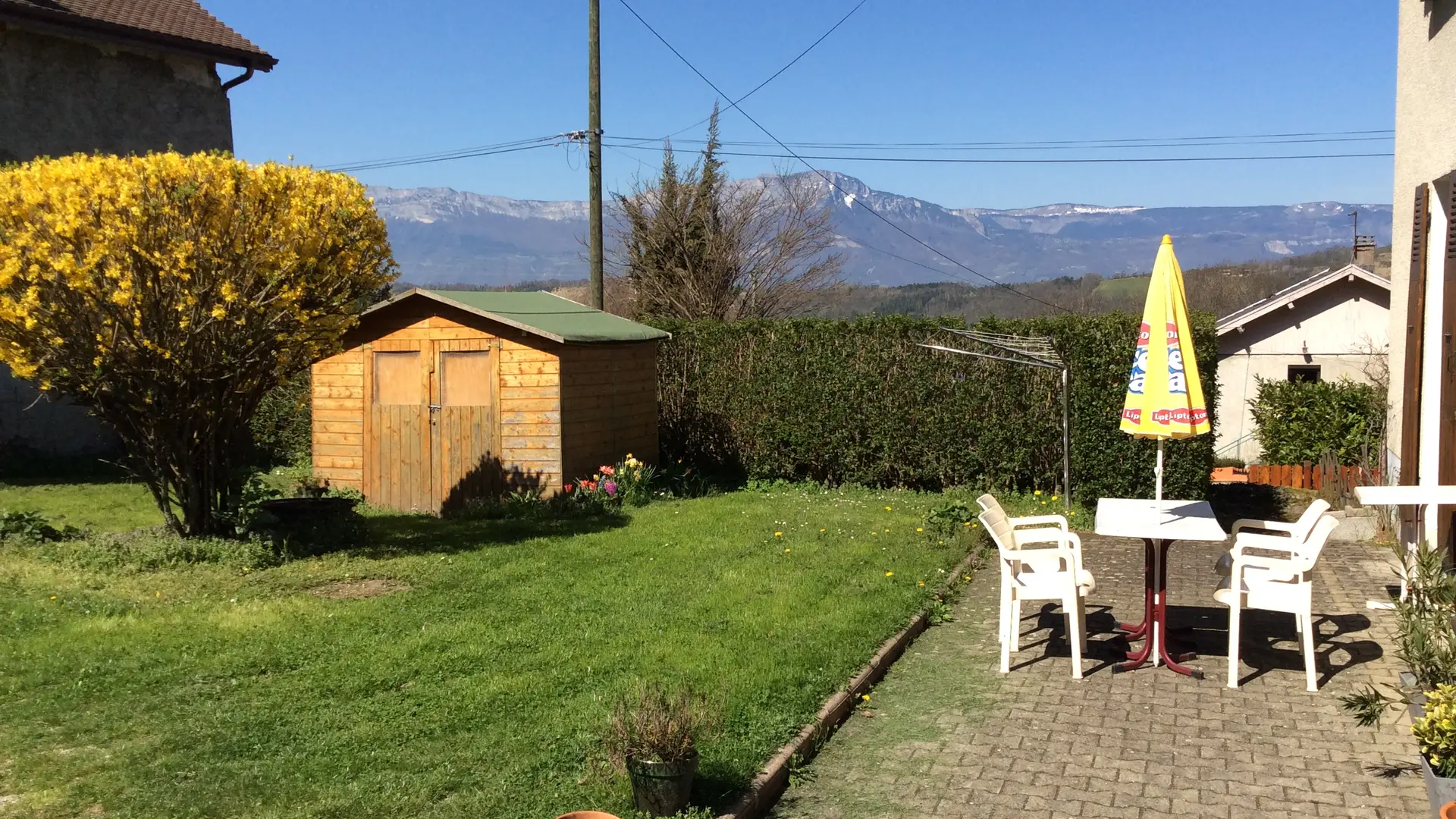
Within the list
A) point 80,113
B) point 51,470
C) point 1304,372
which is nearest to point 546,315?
point 51,470

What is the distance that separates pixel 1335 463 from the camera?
1542cm

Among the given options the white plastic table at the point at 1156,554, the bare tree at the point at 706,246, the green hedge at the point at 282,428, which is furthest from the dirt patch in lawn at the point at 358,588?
the bare tree at the point at 706,246

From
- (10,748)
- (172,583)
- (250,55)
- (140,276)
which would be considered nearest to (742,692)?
(10,748)

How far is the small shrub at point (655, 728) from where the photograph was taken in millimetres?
4551

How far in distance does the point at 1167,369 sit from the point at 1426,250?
3.18 metres

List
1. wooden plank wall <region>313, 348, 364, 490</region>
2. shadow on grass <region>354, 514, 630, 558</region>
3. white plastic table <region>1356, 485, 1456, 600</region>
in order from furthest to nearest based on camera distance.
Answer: wooden plank wall <region>313, 348, 364, 490</region>
shadow on grass <region>354, 514, 630, 558</region>
white plastic table <region>1356, 485, 1456, 600</region>

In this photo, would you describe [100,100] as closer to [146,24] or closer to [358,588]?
[146,24]

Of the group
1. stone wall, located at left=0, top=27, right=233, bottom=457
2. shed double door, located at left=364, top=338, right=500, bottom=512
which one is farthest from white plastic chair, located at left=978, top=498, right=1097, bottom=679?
stone wall, located at left=0, top=27, right=233, bottom=457

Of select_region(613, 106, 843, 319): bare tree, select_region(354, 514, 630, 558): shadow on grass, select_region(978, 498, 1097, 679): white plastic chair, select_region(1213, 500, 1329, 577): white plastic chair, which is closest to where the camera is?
select_region(978, 498, 1097, 679): white plastic chair

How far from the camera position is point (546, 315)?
14.4 meters

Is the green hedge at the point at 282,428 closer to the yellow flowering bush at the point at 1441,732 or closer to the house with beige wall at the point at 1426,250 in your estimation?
the house with beige wall at the point at 1426,250

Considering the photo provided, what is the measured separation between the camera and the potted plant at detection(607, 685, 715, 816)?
14.8ft

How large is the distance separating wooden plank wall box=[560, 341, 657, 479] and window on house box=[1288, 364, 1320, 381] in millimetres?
18142

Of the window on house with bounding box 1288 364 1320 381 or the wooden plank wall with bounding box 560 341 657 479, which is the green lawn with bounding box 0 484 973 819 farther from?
the window on house with bounding box 1288 364 1320 381
